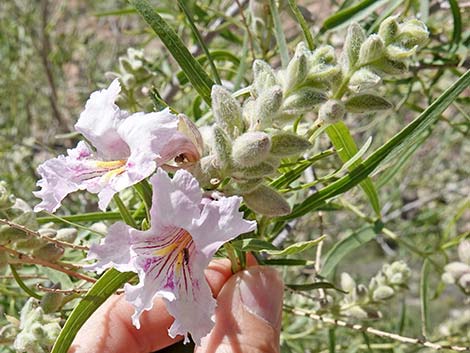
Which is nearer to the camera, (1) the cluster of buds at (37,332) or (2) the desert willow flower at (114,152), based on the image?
(2) the desert willow flower at (114,152)

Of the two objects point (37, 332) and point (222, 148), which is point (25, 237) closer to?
point (37, 332)

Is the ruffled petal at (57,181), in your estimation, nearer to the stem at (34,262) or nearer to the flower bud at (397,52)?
the stem at (34,262)

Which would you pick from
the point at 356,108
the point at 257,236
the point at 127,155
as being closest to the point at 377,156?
the point at 356,108

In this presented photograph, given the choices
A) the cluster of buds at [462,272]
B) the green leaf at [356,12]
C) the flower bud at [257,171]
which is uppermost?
the green leaf at [356,12]

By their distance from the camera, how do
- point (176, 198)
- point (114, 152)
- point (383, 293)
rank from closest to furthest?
1. point (176, 198)
2. point (114, 152)
3. point (383, 293)

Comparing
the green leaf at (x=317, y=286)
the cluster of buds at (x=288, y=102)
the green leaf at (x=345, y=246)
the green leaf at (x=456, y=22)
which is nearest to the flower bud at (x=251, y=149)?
the cluster of buds at (x=288, y=102)

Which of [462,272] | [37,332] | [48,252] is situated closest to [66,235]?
[48,252]

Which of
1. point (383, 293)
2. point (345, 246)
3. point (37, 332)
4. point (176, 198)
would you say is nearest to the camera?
point (176, 198)
